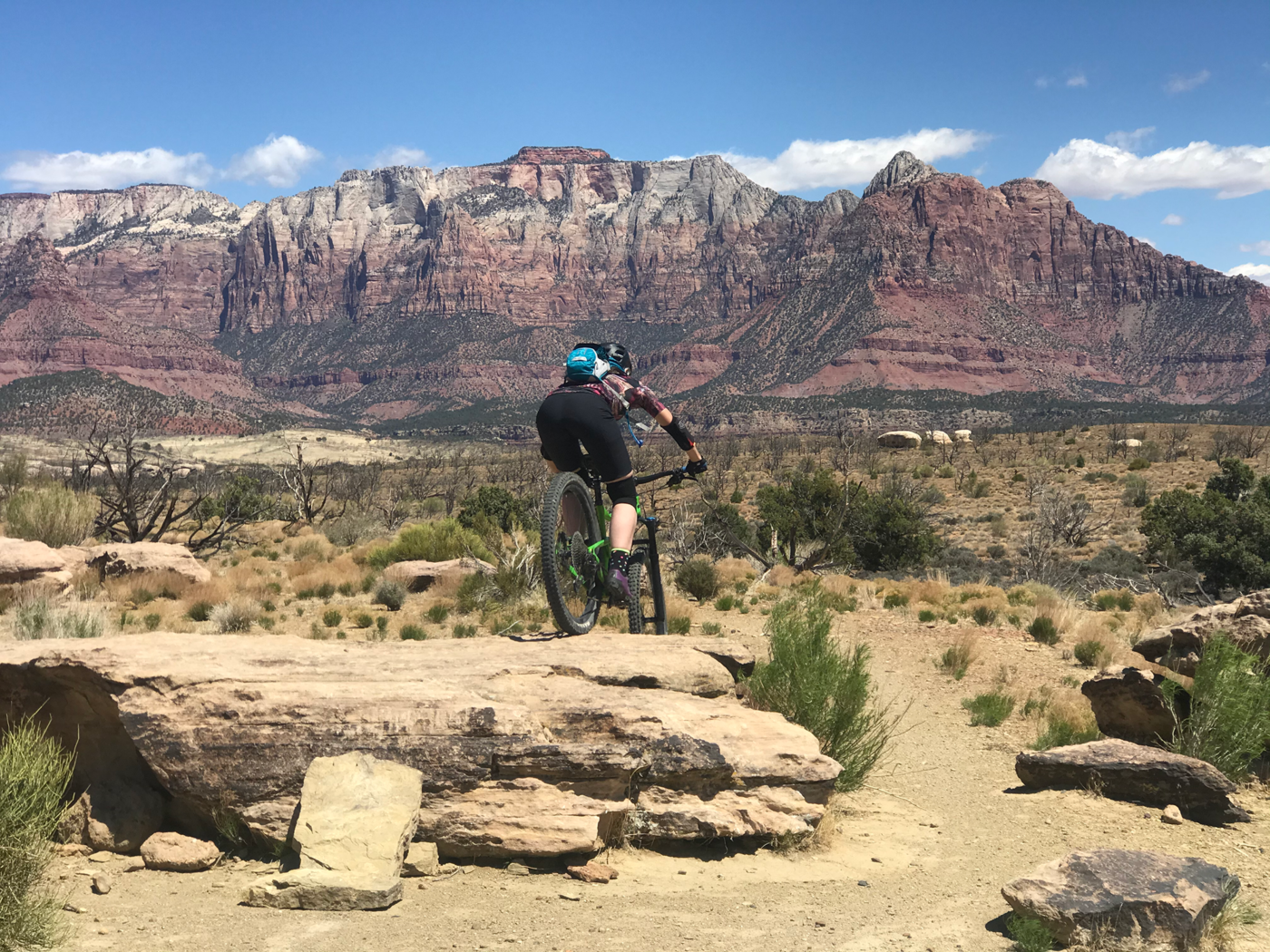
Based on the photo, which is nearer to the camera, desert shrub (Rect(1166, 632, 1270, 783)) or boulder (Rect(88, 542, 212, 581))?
desert shrub (Rect(1166, 632, 1270, 783))

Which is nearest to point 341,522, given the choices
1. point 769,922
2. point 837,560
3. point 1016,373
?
point 837,560

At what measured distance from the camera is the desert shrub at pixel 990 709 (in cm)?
864

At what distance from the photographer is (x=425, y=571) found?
1502cm

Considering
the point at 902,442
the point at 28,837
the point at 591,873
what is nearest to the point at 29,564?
the point at 28,837

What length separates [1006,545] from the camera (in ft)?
97.6

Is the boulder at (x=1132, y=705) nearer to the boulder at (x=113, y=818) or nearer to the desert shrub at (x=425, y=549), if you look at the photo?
the boulder at (x=113, y=818)

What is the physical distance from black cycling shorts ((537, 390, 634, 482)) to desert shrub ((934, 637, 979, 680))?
497 cm

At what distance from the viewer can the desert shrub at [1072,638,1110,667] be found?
10.7 metres

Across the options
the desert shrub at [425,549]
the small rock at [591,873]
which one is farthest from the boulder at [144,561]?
the small rock at [591,873]

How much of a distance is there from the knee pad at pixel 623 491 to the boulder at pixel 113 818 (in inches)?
136

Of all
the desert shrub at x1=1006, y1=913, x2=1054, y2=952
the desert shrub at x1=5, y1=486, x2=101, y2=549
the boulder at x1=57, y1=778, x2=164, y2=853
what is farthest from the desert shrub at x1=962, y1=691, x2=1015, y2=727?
the desert shrub at x1=5, y1=486, x2=101, y2=549

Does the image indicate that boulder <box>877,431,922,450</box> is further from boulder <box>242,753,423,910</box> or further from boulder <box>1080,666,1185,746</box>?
boulder <box>242,753,423,910</box>

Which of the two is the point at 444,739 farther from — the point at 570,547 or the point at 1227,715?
the point at 1227,715

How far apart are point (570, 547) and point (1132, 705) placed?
4296 millimetres
